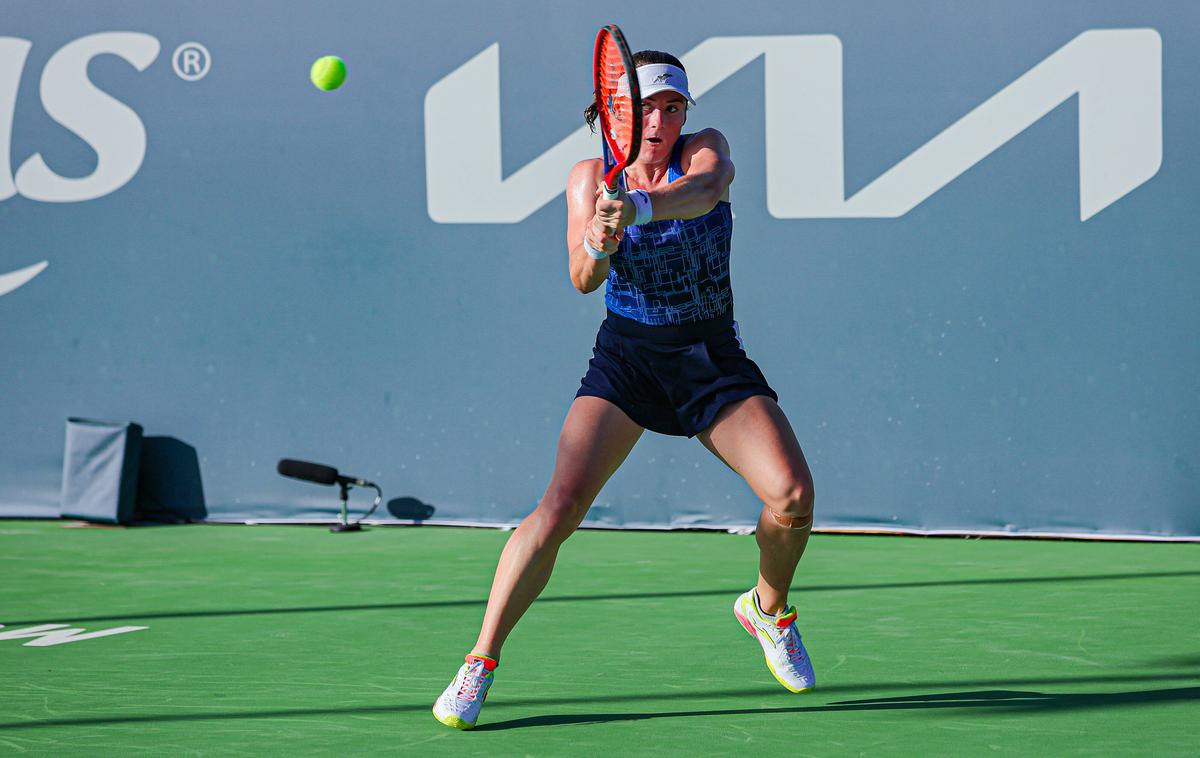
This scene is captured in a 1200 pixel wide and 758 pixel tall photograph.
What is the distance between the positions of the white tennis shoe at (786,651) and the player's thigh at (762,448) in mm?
368

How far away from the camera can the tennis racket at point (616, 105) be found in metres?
3.24

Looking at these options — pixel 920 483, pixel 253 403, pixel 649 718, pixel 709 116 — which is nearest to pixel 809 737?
pixel 649 718

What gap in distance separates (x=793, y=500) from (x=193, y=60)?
15.4 ft

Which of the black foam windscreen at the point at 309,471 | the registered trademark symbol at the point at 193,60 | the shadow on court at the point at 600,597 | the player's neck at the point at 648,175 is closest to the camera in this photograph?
the player's neck at the point at 648,175

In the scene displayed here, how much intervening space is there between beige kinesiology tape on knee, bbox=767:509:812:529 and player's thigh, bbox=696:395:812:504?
2.3 inches

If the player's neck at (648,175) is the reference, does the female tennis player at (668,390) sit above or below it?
below

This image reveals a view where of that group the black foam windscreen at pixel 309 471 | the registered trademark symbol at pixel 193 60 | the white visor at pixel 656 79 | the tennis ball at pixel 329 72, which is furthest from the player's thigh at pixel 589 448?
the registered trademark symbol at pixel 193 60

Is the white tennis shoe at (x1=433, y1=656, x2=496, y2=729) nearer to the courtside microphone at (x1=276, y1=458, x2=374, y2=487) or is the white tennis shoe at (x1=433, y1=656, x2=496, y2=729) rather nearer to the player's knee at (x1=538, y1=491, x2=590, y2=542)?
A: the player's knee at (x1=538, y1=491, x2=590, y2=542)

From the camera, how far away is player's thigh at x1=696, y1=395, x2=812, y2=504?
11.8ft

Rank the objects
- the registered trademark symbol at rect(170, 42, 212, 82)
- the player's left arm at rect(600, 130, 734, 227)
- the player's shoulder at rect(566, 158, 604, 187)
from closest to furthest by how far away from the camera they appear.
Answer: the player's left arm at rect(600, 130, 734, 227) → the player's shoulder at rect(566, 158, 604, 187) → the registered trademark symbol at rect(170, 42, 212, 82)

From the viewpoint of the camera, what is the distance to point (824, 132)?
675 centimetres

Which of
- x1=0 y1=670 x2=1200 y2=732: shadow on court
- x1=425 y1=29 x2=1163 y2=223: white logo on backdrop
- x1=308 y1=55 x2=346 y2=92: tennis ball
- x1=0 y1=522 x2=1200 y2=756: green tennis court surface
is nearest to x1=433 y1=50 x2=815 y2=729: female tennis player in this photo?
x1=0 y1=670 x2=1200 y2=732: shadow on court

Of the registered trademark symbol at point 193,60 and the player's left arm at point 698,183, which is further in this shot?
the registered trademark symbol at point 193,60

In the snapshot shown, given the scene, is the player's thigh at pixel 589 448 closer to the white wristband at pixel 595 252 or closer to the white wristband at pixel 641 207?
the white wristband at pixel 595 252
